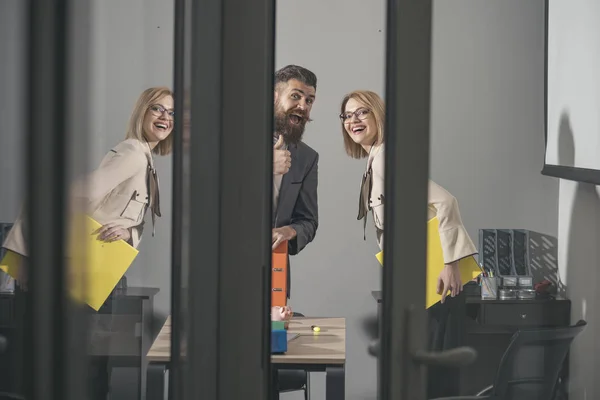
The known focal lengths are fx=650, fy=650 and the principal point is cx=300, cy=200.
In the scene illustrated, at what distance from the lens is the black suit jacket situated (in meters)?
0.75

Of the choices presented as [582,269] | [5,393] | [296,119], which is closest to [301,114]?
[296,119]

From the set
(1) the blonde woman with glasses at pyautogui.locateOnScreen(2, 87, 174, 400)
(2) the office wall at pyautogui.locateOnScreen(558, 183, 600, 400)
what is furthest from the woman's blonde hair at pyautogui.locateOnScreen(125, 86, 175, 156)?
(2) the office wall at pyautogui.locateOnScreen(558, 183, 600, 400)

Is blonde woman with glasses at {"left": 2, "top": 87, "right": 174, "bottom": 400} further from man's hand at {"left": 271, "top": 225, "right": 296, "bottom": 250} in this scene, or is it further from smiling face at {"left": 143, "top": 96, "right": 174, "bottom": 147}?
man's hand at {"left": 271, "top": 225, "right": 296, "bottom": 250}

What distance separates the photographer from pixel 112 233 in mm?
822

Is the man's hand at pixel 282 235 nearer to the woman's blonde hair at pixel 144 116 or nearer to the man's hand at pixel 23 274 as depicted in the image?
the woman's blonde hair at pixel 144 116

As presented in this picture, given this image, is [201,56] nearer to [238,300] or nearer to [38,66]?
[38,66]

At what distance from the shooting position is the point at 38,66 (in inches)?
30.8

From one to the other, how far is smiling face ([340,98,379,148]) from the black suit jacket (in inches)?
2.0

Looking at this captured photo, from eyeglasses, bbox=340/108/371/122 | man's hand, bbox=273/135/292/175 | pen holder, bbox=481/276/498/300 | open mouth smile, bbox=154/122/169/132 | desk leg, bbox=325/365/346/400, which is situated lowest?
desk leg, bbox=325/365/346/400

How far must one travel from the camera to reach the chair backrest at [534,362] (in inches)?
30.6

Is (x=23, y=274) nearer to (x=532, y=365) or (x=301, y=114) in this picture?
(x=301, y=114)

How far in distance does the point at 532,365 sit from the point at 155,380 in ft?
1.55

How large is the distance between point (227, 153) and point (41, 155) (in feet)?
0.74

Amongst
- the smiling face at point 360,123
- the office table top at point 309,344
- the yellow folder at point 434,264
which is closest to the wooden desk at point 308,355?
the office table top at point 309,344
